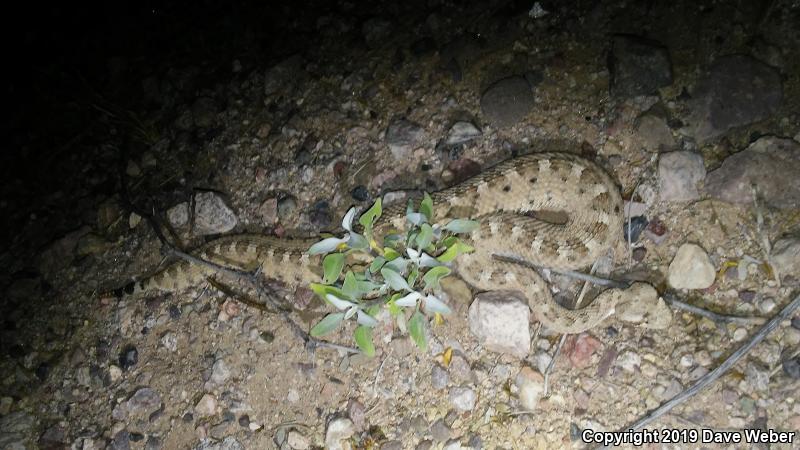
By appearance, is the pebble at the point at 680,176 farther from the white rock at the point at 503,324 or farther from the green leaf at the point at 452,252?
the green leaf at the point at 452,252

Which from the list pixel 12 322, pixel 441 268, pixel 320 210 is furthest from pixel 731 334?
pixel 12 322

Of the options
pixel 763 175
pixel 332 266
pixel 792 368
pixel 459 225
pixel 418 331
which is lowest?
pixel 792 368

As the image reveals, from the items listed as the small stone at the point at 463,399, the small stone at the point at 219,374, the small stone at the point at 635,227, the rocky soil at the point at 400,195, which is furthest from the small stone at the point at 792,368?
the small stone at the point at 219,374

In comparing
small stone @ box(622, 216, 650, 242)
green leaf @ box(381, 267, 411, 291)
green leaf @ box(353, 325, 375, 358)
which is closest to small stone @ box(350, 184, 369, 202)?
green leaf @ box(381, 267, 411, 291)

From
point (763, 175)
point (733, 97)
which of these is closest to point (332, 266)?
point (763, 175)

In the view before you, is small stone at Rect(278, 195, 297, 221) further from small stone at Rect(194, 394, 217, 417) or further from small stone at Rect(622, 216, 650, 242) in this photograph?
small stone at Rect(622, 216, 650, 242)

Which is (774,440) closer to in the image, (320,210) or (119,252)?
(320,210)

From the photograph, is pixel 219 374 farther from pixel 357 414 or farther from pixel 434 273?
pixel 434 273
